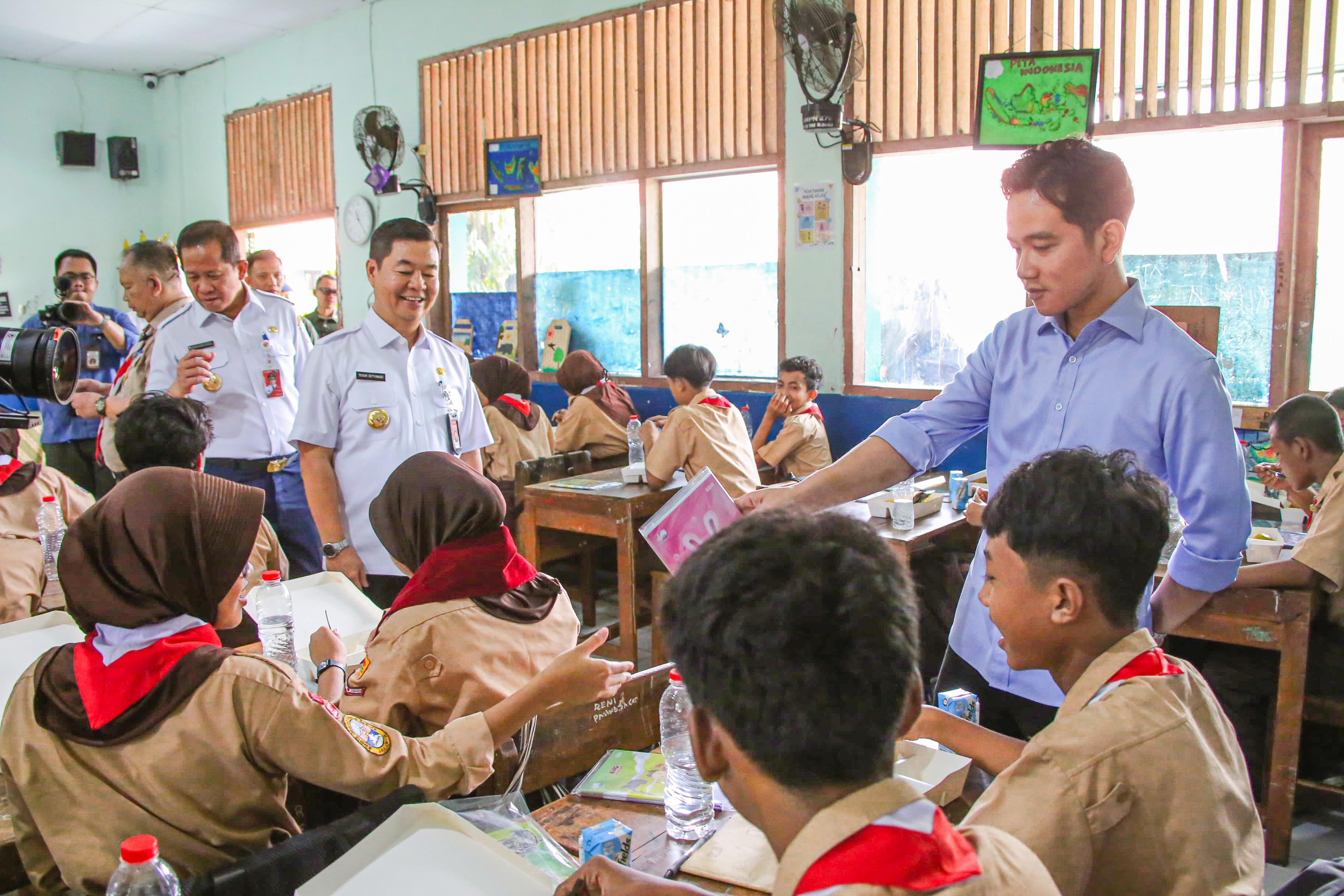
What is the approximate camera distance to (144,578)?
1319 millimetres

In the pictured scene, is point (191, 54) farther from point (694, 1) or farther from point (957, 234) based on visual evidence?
point (957, 234)

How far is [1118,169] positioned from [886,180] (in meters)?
3.69

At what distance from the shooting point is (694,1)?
551cm

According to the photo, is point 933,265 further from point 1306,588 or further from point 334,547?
point 334,547

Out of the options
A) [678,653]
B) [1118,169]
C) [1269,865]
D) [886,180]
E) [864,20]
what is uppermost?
[864,20]

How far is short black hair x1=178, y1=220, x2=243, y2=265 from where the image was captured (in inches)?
120

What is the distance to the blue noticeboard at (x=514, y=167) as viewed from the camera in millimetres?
6410

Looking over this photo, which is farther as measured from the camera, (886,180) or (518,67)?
(518,67)

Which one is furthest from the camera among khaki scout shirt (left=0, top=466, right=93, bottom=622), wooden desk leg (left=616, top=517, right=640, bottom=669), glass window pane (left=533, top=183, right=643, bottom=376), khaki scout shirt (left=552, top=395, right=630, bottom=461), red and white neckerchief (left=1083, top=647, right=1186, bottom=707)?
glass window pane (left=533, top=183, right=643, bottom=376)

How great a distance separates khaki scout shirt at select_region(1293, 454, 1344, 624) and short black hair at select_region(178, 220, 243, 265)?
3.25m

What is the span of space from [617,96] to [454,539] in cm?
487

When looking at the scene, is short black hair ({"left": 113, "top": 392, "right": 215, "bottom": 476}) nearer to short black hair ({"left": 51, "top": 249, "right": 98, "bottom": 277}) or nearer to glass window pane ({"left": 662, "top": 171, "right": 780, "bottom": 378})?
short black hair ({"left": 51, "top": 249, "right": 98, "bottom": 277})

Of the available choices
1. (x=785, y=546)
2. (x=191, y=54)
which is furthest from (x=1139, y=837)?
(x=191, y=54)

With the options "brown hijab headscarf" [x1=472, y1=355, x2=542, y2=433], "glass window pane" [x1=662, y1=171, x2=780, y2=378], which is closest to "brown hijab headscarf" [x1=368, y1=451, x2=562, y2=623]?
"brown hijab headscarf" [x1=472, y1=355, x2=542, y2=433]
